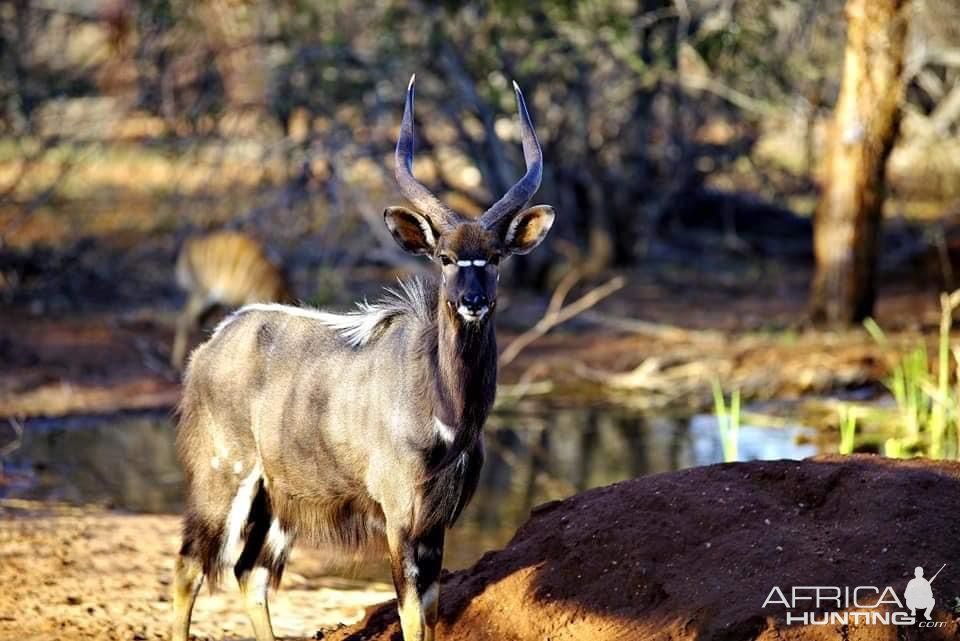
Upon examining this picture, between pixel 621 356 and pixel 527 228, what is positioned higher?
pixel 527 228

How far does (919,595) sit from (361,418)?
2.02 meters

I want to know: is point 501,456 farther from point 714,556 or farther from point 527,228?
point 714,556

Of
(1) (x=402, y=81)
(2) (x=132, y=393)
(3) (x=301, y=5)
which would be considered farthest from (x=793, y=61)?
(2) (x=132, y=393)

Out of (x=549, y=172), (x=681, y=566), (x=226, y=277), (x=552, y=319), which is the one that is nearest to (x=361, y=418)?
(x=681, y=566)

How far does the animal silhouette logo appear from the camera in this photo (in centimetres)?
457

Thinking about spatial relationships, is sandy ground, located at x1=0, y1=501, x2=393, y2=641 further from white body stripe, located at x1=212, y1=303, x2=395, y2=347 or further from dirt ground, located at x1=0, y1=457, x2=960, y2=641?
white body stripe, located at x1=212, y1=303, x2=395, y2=347

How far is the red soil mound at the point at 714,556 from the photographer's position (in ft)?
15.7

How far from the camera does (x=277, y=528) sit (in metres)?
5.77

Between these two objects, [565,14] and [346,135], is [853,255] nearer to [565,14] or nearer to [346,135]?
[565,14]

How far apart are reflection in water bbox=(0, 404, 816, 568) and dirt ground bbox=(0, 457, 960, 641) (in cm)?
185

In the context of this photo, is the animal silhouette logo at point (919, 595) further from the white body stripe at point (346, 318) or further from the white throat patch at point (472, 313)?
the white body stripe at point (346, 318)

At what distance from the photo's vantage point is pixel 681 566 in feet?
16.9

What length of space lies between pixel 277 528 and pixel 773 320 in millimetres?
8491

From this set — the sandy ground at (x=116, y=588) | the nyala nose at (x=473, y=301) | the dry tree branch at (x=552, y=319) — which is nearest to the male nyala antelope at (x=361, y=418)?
the nyala nose at (x=473, y=301)
